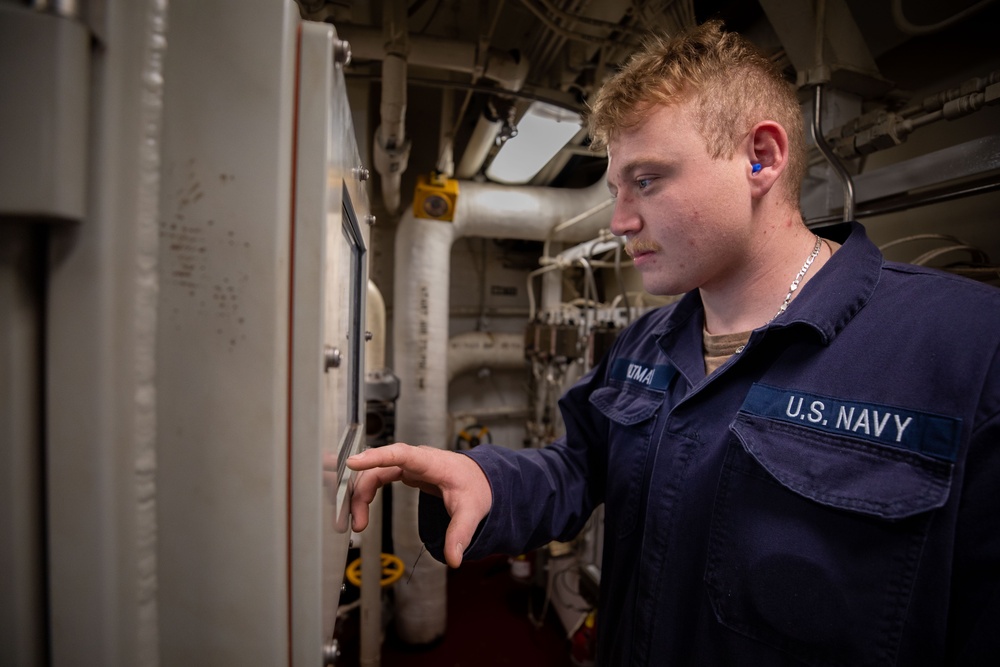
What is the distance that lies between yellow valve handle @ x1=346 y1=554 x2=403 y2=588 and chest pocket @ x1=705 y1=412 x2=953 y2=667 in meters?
1.52

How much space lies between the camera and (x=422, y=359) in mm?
1930

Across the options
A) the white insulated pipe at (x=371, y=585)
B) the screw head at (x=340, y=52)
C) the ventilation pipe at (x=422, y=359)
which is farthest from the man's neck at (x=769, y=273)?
the ventilation pipe at (x=422, y=359)

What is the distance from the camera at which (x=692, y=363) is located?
701 millimetres

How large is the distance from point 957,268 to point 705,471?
0.67 meters

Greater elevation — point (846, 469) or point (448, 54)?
point (448, 54)

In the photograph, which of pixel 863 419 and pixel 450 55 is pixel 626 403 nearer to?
pixel 863 419

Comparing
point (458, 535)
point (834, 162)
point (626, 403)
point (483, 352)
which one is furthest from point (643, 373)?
point (483, 352)

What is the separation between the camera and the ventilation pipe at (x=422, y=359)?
1.91m

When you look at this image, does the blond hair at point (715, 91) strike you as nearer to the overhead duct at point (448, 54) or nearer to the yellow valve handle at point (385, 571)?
the overhead duct at point (448, 54)

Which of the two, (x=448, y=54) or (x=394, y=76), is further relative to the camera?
(x=448, y=54)

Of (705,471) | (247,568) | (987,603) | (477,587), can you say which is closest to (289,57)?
(247,568)

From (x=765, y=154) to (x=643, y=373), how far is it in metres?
0.41

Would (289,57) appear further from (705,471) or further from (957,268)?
(957,268)

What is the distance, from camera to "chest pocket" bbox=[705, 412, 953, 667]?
451 mm
